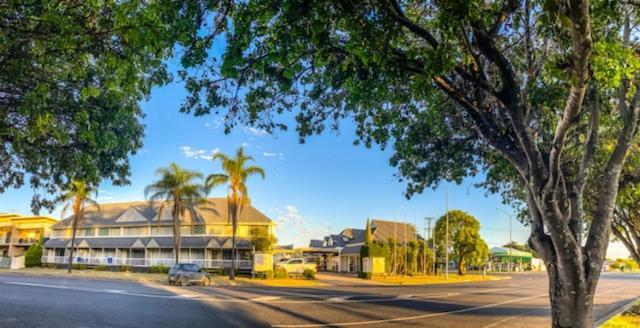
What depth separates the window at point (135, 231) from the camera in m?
54.2

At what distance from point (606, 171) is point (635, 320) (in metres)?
12.3

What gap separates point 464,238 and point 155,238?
39.0 meters

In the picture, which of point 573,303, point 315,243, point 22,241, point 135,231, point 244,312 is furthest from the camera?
point 315,243

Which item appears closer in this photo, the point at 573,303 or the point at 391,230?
the point at 573,303

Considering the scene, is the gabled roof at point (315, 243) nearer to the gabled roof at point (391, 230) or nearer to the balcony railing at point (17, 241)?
the gabled roof at point (391, 230)

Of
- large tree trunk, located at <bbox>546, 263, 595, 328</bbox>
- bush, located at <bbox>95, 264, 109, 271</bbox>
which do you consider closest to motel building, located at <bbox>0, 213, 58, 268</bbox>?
bush, located at <bbox>95, 264, 109, 271</bbox>

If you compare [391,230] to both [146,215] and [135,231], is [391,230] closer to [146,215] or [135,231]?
[146,215]

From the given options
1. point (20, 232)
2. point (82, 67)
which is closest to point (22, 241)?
point (20, 232)

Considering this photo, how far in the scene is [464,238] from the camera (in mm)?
60062

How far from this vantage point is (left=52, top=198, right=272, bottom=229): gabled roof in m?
52.1

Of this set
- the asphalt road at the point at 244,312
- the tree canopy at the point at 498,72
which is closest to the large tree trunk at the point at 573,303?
the tree canopy at the point at 498,72

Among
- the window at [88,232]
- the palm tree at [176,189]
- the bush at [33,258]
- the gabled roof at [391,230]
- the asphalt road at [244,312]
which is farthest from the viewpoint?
the gabled roof at [391,230]

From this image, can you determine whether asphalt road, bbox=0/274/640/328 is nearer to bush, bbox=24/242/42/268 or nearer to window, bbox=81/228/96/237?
window, bbox=81/228/96/237

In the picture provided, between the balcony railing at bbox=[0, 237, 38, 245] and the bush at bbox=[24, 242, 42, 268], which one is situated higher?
the balcony railing at bbox=[0, 237, 38, 245]
